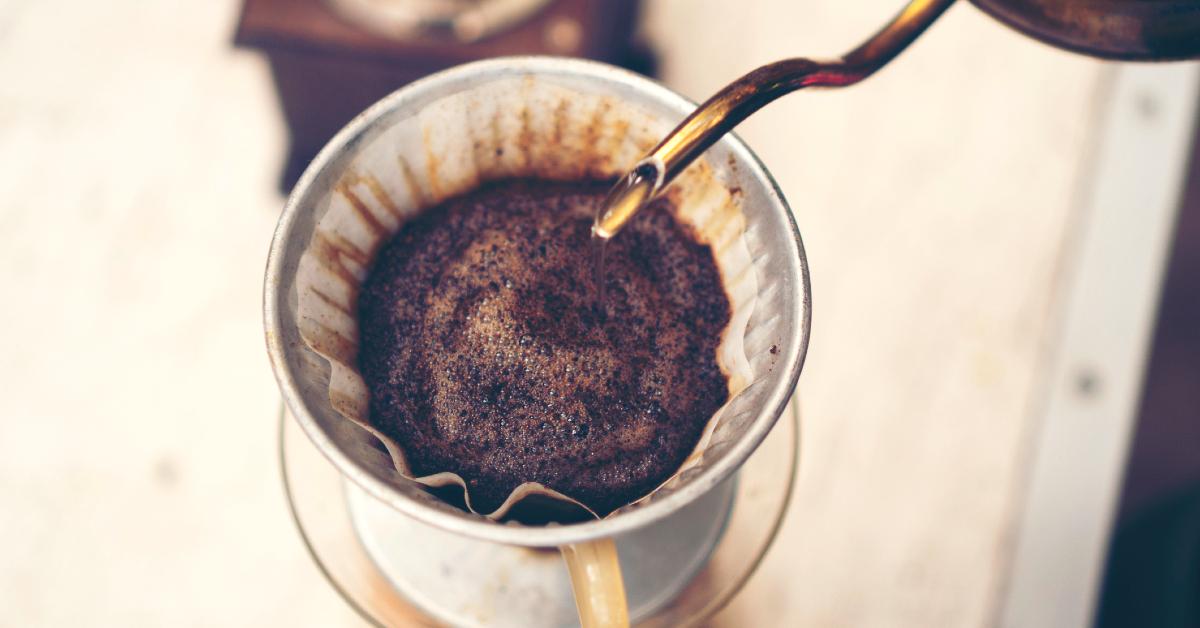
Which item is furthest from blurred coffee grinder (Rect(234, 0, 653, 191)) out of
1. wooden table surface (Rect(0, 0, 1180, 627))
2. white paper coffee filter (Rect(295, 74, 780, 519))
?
white paper coffee filter (Rect(295, 74, 780, 519))

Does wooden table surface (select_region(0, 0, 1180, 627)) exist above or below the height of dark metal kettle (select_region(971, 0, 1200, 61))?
below

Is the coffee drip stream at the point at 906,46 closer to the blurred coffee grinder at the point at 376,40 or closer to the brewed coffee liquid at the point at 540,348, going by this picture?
the brewed coffee liquid at the point at 540,348

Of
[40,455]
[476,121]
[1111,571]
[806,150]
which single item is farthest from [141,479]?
[1111,571]

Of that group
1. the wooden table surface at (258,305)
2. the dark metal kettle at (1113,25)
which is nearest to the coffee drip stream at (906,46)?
the dark metal kettle at (1113,25)

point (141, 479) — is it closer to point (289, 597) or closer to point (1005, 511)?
point (289, 597)

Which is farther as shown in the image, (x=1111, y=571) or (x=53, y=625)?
(x=1111, y=571)

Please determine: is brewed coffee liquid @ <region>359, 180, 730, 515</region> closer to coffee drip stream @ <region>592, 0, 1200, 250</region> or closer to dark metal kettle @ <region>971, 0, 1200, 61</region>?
coffee drip stream @ <region>592, 0, 1200, 250</region>
